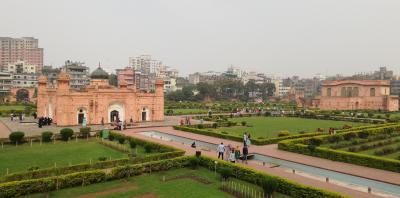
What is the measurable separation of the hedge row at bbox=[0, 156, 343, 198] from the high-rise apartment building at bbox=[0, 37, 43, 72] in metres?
160

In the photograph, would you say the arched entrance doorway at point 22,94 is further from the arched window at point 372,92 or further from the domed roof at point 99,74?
the arched window at point 372,92

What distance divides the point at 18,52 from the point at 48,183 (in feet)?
554

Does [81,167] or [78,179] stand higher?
[81,167]

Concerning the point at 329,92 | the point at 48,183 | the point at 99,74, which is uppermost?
the point at 99,74

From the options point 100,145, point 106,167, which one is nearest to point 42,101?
point 100,145

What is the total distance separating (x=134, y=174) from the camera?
1695 cm

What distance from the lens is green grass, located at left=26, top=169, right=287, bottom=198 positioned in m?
14.2

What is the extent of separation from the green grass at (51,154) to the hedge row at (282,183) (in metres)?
8.11

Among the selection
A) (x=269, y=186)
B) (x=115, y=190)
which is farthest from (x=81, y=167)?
(x=269, y=186)

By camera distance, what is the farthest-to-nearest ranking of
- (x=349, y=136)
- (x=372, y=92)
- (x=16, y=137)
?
1. (x=372, y=92)
2. (x=349, y=136)
3. (x=16, y=137)

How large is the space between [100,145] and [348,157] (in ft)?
54.8

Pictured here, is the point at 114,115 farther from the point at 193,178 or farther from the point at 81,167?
the point at 193,178

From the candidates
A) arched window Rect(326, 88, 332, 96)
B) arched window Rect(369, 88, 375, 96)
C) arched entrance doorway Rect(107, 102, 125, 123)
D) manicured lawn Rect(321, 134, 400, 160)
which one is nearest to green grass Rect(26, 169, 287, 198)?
manicured lawn Rect(321, 134, 400, 160)

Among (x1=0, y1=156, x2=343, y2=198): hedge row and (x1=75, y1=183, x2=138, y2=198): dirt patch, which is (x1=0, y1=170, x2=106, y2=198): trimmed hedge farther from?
(x1=75, y1=183, x2=138, y2=198): dirt patch
